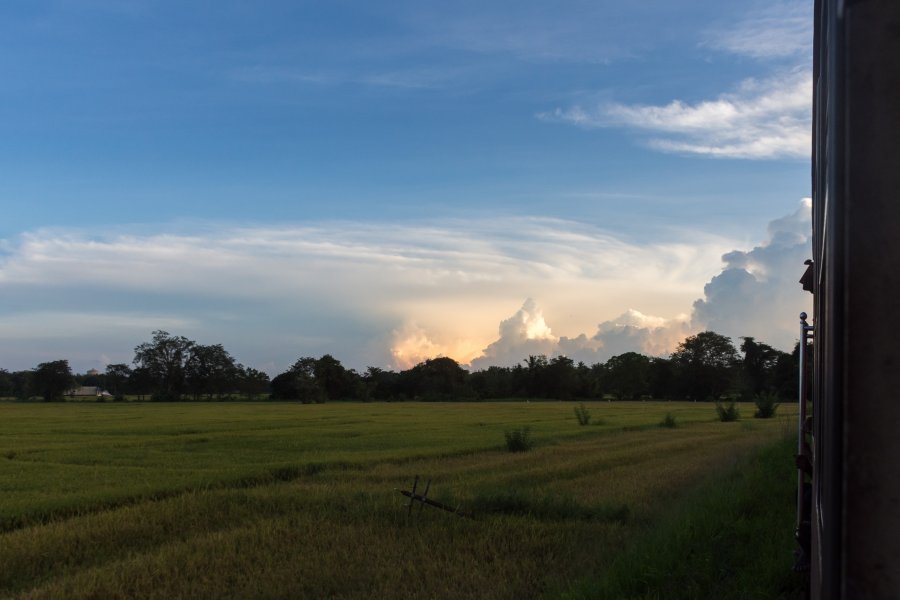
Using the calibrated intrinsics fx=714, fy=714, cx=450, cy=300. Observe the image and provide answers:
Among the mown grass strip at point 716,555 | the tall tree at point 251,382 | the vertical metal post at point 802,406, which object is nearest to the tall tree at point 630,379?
the tall tree at point 251,382

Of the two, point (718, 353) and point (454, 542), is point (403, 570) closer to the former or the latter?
point (454, 542)

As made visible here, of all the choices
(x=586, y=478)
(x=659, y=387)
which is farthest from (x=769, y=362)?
(x=586, y=478)

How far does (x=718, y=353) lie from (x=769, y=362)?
27818 millimetres

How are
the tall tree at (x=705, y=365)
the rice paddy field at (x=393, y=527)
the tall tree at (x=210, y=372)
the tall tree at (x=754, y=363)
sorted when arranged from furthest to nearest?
the tall tree at (x=210, y=372) < the tall tree at (x=705, y=365) < the tall tree at (x=754, y=363) < the rice paddy field at (x=393, y=527)

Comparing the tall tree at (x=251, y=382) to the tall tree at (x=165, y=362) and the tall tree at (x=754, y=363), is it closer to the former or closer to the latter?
the tall tree at (x=165, y=362)

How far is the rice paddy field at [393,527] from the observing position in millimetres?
8164

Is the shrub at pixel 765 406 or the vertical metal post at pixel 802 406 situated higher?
the vertical metal post at pixel 802 406

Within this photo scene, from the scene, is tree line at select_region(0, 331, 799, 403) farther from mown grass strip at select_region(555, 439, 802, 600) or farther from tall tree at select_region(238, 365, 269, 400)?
mown grass strip at select_region(555, 439, 802, 600)

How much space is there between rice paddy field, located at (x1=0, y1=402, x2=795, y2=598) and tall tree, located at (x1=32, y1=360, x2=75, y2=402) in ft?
343

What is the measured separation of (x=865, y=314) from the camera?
1570 millimetres

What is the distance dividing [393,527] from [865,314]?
10730 millimetres

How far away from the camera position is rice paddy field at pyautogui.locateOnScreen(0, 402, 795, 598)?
8164 mm

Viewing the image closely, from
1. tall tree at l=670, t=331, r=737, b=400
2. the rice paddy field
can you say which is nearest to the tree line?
tall tree at l=670, t=331, r=737, b=400

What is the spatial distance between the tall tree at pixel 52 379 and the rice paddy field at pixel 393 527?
104485 millimetres
